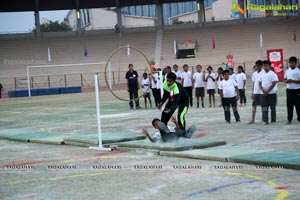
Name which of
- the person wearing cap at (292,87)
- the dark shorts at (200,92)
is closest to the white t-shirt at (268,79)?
the person wearing cap at (292,87)

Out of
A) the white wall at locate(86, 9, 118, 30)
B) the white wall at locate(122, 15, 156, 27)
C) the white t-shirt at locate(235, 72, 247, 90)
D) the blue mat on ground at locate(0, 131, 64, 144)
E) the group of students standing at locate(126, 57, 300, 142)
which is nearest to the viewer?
the group of students standing at locate(126, 57, 300, 142)

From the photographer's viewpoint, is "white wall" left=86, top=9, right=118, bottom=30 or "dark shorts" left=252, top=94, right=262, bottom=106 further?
"white wall" left=86, top=9, right=118, bottom=30

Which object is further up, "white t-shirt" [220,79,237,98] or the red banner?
the red banner

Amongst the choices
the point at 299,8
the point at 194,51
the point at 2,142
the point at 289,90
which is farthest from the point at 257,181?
the point at 299,8

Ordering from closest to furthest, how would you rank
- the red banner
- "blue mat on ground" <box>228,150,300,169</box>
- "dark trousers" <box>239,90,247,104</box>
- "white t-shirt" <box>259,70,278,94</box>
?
1. "blue mat on ground" <box>228,150,300,169</box>
2. "white t-shirt" <box>259,70,278,94</box>
3. "dark trousers" <box>239,90,247,104</box>
4. the red banner

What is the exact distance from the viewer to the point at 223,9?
6644cm

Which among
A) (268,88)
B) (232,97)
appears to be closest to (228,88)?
(232,97)

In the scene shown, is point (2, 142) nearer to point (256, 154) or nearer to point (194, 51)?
point (256, 154)

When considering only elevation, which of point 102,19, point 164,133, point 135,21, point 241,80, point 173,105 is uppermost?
point 102,19

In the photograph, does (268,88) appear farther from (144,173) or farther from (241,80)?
(144,173)

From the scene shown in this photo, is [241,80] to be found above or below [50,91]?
above

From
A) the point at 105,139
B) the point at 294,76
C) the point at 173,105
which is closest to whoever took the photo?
the point at 173,105

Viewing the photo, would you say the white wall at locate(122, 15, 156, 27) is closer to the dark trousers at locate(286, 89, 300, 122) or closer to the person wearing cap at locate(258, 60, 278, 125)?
the person wearing cap at locate(258, 60, 278, 125)

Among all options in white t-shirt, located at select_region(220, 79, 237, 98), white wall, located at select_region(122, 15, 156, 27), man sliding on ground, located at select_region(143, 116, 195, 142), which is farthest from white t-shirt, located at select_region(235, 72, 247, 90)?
white wall, located at select_region(122, 15, 156, 27)
